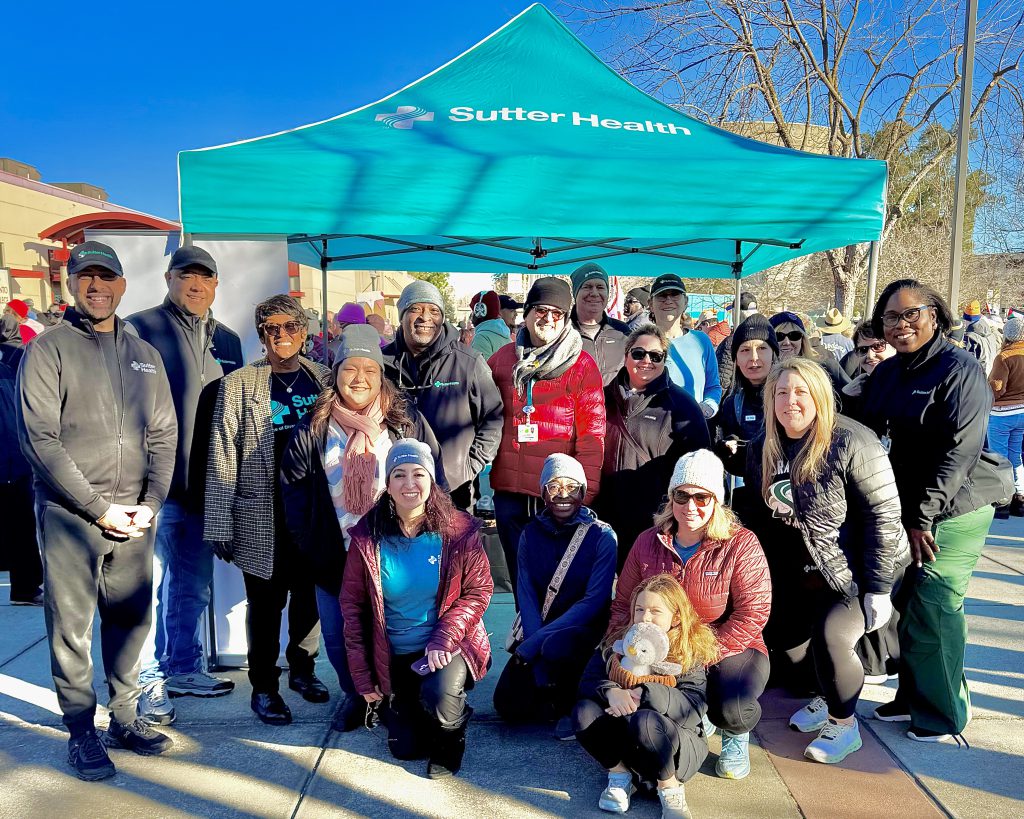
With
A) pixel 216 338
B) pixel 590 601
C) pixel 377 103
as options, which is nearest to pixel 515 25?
pixel 377 103

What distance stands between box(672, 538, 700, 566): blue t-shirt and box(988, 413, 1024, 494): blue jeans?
5.63 metres

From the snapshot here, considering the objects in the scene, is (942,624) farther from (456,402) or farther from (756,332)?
(456,402)

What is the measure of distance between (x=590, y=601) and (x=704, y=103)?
488 inches

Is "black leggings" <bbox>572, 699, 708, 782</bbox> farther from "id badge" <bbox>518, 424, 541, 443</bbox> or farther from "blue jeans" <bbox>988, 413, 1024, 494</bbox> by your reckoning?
"blue jeans" <bbox>988, 413, 1024, 494</bbox>

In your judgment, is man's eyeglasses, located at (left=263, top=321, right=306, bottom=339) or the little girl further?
man's eyeglasses, located at (left=263, top=321, right=306, bottom=339)

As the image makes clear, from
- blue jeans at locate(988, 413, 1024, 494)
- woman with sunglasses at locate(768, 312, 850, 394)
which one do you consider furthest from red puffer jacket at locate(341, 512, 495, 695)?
blue jeans at locate(988, 413, 1024, 494)

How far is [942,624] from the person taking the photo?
304cm

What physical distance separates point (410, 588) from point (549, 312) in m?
1.40

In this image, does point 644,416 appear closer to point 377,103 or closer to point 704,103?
point 377,103

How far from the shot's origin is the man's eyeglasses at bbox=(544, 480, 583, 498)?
3.13m

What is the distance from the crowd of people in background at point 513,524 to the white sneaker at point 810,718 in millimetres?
11

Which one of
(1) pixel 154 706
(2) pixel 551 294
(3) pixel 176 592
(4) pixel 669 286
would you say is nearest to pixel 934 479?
(2) pixel 551 294

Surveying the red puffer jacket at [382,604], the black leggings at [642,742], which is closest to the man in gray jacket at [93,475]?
the red puffer jacket at [382,604]

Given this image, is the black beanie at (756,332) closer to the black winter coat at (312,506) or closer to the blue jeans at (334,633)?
the black winter coat at (312,506)
